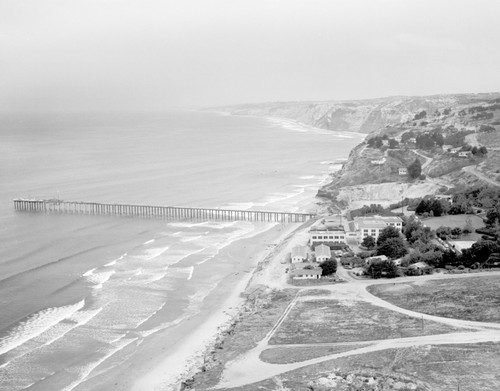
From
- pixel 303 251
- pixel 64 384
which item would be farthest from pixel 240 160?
pixel 64 384

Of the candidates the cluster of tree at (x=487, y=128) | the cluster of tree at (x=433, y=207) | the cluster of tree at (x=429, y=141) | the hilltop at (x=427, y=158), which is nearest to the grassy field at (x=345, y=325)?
the cluster of tree at (x=433, y=207)

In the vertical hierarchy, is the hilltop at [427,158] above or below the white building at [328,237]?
above

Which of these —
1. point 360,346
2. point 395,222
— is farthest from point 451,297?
point 395,222

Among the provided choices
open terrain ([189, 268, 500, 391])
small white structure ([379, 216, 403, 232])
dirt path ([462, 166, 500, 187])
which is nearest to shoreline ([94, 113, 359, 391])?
open terrain ([189, 268, 500, 391])

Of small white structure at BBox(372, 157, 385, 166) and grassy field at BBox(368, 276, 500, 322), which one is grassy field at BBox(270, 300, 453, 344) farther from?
small white structure at BBox(372, 157, 385, 166)

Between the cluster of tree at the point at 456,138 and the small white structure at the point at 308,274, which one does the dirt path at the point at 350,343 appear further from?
the cluster of tree at the point at 456,138

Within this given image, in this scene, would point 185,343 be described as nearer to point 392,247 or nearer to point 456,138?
point 392,247
